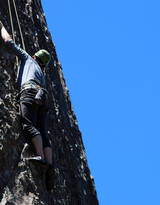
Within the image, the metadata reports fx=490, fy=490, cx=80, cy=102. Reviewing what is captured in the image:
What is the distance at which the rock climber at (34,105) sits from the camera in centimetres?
725

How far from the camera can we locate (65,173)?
8.48m

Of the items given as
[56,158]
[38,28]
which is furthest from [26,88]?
[38,28]

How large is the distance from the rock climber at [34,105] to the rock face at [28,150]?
133 millimetres

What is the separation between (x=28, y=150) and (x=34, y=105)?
713mm

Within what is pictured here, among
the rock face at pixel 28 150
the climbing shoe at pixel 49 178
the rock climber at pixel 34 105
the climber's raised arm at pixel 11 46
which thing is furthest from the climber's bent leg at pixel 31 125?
the climber's raised arm at pixel 11 46

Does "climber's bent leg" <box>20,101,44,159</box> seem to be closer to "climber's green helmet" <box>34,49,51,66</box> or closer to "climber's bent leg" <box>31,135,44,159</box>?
"climber's bent leg" <box>31,135,44,159</box>

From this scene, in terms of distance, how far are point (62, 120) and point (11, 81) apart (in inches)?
77.5

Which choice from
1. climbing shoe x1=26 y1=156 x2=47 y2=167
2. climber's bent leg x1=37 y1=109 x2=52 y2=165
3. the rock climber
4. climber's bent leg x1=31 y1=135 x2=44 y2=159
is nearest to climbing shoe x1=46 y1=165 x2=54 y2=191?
the rock climber

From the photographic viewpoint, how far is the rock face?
6832mm

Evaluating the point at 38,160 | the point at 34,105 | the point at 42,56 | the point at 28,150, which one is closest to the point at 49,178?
the point at 38,160

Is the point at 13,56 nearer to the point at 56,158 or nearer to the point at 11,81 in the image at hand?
the point at 11,81

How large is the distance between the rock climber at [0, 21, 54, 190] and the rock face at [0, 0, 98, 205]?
133mm

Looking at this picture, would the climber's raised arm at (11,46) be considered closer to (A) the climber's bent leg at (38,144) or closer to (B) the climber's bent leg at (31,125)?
(B) the climber's bent leg at (31,125)

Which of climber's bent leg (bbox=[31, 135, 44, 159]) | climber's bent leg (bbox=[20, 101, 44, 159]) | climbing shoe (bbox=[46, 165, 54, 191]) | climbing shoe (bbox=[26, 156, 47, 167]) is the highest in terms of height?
climber's bent leg (bbox=[20, 101, 44, 159])
